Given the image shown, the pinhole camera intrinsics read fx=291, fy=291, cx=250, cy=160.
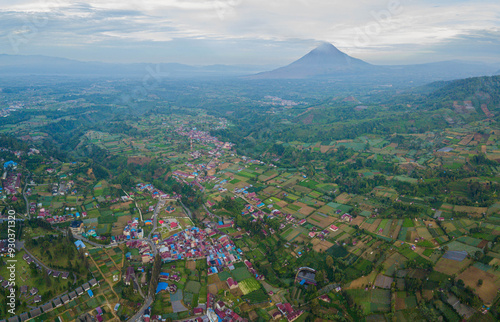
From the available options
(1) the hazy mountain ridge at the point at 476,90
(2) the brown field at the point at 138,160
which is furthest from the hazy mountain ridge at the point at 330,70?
(2) the brown field at the point at 138,160

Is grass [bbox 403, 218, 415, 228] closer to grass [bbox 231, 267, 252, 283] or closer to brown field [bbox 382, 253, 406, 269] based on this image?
brown field [bbox 382, 253, 406, 269]

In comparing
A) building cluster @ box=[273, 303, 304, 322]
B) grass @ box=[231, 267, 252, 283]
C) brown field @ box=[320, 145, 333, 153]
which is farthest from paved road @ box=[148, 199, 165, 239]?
brown field @ box=[320, 145, 333, 153]

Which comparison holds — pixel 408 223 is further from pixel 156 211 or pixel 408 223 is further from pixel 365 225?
pixel 156 211

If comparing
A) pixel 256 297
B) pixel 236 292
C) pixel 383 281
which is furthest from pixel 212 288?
pixel 383 281

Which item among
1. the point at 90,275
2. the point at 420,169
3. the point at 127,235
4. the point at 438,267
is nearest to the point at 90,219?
the point at 127,235

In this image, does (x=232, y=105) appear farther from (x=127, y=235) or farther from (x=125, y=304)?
(x=125, y=304)

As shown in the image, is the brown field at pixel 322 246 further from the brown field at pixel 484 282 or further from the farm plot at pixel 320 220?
the brown field at pixel 484 282
